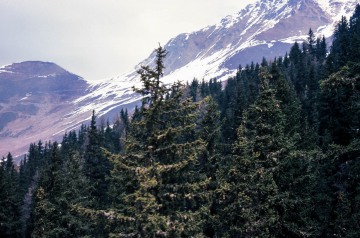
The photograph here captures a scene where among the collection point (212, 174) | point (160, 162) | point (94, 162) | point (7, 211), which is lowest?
point (7, 211)

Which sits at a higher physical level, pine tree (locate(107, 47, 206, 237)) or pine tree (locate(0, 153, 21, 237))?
pine tree (locate(107, 47, 206, 237))

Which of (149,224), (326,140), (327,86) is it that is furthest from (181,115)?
(326,140)

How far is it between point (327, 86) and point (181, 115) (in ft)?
21.0

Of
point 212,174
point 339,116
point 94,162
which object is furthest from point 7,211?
point 339,116

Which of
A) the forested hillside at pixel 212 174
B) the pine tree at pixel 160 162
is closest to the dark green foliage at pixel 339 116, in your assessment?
the forested hillside at pixel 212 174

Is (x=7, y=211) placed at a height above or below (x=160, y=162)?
below

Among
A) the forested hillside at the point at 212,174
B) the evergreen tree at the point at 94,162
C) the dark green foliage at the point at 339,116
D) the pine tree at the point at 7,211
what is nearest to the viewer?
the forested hillside at the point at 212,174

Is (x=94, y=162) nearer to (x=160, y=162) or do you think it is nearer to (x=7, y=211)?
(x=7, y=211)

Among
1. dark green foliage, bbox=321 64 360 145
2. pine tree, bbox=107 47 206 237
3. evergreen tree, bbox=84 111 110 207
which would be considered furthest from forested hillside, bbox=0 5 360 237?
evergreen tree, bbox=84 111 110 207

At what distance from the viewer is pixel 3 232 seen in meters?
51.3

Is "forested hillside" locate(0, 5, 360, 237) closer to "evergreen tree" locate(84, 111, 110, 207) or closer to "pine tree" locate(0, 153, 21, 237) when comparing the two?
"evergreen tree" locate(84, 111, 110, 207)

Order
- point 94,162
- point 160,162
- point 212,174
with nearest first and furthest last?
point 160,162 < point 212,174 < point 94,162

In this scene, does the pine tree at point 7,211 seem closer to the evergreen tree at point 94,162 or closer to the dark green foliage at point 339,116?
the evergreen tree at point 94,162

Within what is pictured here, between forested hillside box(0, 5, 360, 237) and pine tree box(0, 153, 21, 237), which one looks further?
pine tree box(0, 153, 21, 237)
